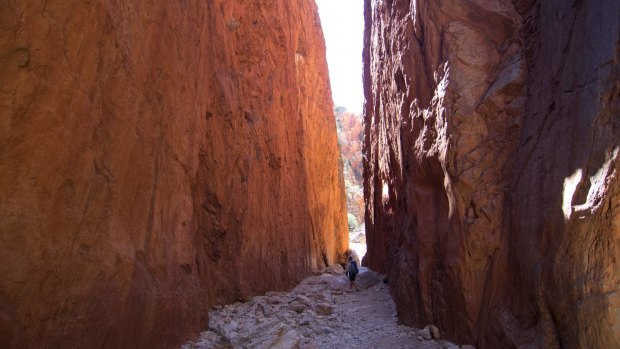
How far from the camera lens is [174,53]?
814 cm

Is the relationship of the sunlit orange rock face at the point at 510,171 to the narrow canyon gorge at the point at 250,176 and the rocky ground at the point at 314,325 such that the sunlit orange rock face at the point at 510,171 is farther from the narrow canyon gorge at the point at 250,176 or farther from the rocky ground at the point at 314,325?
the rocky ground at the point at 314,325

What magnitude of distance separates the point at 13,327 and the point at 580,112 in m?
5.74

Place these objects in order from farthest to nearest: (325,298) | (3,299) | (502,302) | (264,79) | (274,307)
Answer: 1. (264,79)
2. (325,298)
3. (274,307)
4. (502,302)
5. (3,299)

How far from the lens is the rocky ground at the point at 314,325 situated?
26.3 feet

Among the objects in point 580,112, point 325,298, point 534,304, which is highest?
point 580,112

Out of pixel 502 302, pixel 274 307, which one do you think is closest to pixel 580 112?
pixel 502 302

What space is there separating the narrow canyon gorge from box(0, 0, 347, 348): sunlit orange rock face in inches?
1.0

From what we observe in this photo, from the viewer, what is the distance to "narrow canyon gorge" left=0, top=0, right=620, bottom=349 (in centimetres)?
470

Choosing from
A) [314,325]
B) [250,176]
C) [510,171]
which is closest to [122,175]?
[510,171]

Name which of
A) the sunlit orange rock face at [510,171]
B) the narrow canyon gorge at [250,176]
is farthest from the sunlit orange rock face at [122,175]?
the sunlit orange rock face at [510,171]

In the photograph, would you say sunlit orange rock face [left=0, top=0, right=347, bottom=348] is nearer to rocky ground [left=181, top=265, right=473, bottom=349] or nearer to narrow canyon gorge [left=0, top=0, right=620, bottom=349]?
narrow canyon gorge [left=0, top=0, right=620, bottom=349]

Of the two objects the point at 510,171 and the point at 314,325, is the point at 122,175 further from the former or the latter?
the point at 314,325

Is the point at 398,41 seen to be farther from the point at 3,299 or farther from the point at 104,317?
the point at 3,299

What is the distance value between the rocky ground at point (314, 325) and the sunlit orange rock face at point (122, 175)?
496 mm
